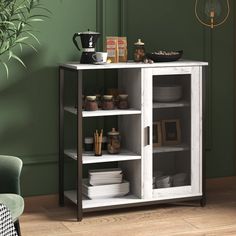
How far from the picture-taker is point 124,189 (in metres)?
4.73

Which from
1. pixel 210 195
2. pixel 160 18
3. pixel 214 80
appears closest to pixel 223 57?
pixel 214 80

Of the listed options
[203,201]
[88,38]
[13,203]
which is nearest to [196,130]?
[203,201]

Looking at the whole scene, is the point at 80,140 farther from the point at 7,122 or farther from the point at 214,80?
the point at 214,80

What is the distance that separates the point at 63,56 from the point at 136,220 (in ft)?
3.91

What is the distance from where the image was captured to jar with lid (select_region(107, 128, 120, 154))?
4691mm

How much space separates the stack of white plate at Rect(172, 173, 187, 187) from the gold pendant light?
1025 mm

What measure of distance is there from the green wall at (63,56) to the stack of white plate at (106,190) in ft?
1.07

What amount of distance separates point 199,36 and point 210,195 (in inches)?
45.0

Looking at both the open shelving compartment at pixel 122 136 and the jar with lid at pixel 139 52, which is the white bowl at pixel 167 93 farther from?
the jar with lid at pixel 139 52

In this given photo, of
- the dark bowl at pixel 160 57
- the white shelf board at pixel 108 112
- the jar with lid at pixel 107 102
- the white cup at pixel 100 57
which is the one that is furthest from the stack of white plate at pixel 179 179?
the white cup at pixel 100 57

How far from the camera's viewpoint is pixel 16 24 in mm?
4613

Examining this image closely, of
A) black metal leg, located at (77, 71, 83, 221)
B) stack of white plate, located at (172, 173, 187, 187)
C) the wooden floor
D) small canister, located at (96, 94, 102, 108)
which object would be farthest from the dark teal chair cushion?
stack of white plate, located at (172, 173, 187, 187)

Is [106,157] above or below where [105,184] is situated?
above

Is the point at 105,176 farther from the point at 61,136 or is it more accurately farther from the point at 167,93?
the point at 167,93
